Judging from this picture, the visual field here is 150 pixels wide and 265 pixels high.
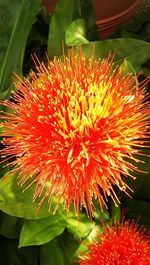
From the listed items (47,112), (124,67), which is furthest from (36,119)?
(124,67)

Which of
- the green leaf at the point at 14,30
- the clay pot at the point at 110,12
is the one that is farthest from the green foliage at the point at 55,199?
the clay pot at the point at 110,12

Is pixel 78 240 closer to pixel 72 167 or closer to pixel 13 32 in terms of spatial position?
pixel 72 167

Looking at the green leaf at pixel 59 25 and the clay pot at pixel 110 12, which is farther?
the clay pot at pixel 110 12

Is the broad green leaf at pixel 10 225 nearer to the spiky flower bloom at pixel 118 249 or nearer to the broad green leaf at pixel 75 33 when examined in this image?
the spiky flower bloom at pixel 118 249

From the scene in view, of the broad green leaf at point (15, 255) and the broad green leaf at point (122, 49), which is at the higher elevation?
the broad green leaf at point (122, 49)

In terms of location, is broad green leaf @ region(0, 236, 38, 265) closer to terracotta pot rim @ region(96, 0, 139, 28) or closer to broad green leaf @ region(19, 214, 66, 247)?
broad green leaf @ region(19, 214, 66, 247)
